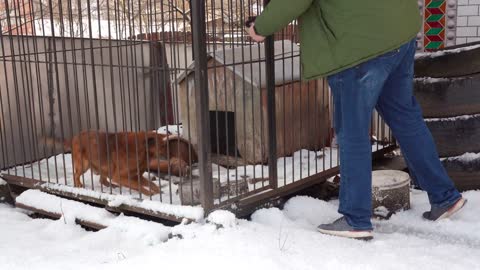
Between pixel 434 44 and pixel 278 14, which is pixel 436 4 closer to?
pixel 434 44

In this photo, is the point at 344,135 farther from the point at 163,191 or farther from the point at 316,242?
the point at 163,191

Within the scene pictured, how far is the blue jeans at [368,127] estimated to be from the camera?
9.26 ft

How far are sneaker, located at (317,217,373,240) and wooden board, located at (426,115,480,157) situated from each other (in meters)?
1.16

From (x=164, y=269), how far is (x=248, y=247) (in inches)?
17.6

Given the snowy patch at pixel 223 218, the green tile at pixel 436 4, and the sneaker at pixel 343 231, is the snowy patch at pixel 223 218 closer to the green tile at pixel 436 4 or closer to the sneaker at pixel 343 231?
the sneaker at pixel 343 231

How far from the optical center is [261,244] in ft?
9.26

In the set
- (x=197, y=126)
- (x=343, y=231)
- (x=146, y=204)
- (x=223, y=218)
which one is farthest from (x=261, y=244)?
(x=146, y=204)

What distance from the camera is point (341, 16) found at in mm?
2744

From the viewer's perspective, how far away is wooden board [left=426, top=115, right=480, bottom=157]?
12.1 ft

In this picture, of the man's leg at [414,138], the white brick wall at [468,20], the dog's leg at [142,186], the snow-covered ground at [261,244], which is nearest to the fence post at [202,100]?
the snow-covered ground at [261,244]

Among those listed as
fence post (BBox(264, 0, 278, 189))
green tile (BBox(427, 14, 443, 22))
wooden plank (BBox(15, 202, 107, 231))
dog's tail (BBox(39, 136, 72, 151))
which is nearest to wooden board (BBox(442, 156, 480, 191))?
fence post (BBox(264, 0, 278, 189))

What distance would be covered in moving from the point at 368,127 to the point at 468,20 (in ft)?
8.32

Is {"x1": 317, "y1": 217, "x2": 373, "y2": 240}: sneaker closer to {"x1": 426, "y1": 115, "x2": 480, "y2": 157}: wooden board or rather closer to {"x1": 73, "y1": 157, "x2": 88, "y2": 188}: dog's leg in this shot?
{"x1": 426, "y1": 115, "x2": 480, "y2": 157}: wooden board

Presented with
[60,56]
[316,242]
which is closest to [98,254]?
[316,242]
